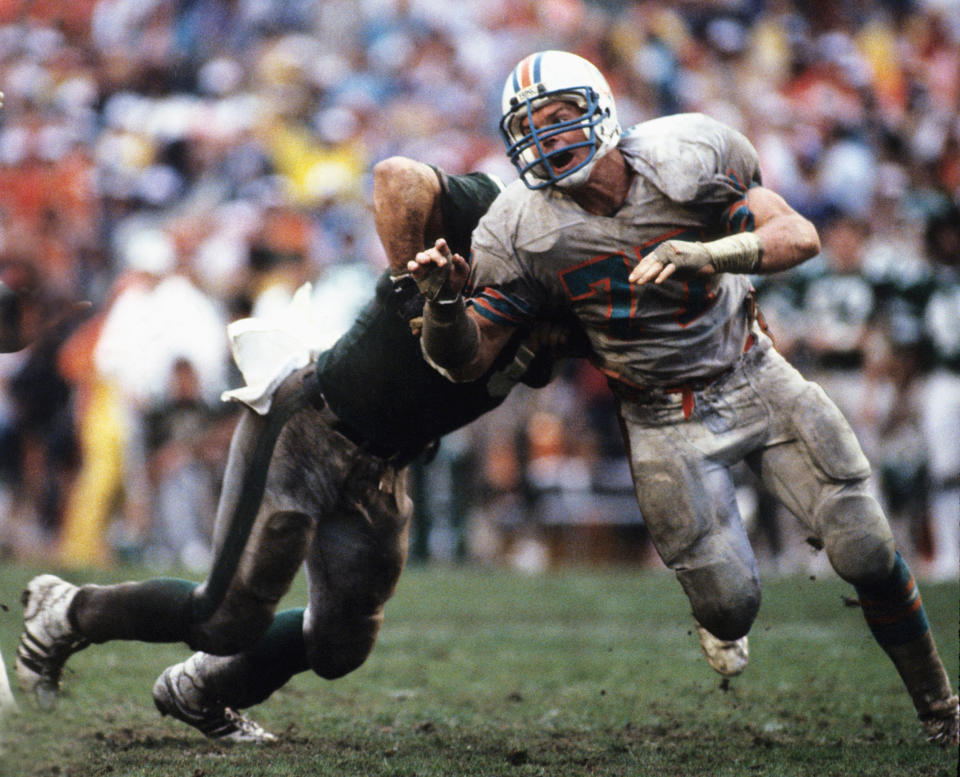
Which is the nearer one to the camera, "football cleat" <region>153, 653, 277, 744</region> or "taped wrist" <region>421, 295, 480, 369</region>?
"taped wrist" <region>421, 295, 480, 369</region>

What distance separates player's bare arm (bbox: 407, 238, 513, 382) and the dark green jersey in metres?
0.22

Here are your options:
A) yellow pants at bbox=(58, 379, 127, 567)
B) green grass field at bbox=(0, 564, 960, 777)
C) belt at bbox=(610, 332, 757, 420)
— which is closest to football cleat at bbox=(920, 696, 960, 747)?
green grass field at bbox=(0, 564, 960, 777)

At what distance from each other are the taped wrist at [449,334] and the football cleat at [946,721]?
1.83 metres

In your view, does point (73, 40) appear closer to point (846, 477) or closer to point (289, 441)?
point (289, 441)

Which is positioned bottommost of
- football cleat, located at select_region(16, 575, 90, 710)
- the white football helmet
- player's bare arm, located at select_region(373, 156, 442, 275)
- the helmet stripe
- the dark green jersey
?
football cleat, located at select_region(16, 575, 90, 710)

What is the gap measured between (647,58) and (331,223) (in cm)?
299

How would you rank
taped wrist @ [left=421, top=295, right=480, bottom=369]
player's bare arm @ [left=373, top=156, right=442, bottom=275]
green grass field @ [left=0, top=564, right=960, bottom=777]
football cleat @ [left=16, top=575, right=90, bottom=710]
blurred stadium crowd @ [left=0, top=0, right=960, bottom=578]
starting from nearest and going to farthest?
taped wrist @ [left=421, top=295, right=480, bottom=369] → player's bare arm @ [left=373, top=156, right=442, bottom=275] → green grass field @ [left=0, top=564, right=960, bottom=777] → football cleat @ [left=16, top=575, right=90, bottom=710] → blurred stadium crowd @ [left=0, top=0, right=960, bottom=578]

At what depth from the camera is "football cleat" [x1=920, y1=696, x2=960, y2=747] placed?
3936 mm

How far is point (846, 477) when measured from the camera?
3.70m

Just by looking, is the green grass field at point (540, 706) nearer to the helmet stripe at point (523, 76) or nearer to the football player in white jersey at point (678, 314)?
the football player in white jersey at point (678, 314)

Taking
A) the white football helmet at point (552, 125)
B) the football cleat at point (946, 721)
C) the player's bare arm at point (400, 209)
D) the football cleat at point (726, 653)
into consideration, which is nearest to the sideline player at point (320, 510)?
the player's bare arm at point (400, 209)

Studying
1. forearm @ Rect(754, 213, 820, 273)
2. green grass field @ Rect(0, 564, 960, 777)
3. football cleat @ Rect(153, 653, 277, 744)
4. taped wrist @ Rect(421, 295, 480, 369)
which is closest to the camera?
taped wrist @ Rect(421, 295, 480, 369)

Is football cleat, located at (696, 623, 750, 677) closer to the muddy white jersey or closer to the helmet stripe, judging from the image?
the muddy white jersey

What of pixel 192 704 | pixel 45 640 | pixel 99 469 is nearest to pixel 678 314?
pixel 192 704
